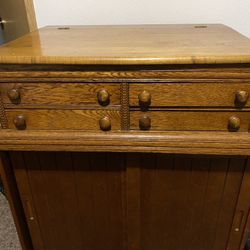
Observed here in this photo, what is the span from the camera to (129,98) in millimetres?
706

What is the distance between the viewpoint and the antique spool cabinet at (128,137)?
0.67m

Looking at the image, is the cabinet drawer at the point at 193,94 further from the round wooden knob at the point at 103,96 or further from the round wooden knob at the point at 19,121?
the round wooden knob at the point at 19,121

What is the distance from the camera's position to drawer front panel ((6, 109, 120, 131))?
731mm

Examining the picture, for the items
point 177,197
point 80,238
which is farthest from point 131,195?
point 80,238

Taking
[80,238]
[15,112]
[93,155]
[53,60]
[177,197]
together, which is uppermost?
[53,60]

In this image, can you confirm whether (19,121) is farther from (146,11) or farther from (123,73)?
(146,11)

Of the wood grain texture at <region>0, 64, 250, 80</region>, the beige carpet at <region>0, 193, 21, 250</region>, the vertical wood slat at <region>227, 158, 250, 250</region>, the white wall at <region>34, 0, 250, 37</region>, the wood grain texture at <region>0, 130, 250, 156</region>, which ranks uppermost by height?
the white wall at <region>34, 0, 250, 37</region>

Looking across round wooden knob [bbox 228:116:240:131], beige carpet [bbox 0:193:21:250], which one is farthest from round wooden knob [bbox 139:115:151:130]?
beige carpet [bbox 0:193:21:250]

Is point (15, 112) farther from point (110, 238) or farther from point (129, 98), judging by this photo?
point (110, 238)

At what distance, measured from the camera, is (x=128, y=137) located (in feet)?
2.43

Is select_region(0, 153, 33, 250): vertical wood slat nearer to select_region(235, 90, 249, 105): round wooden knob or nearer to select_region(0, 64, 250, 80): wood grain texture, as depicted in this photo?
select_region(0, 64, 250, 80): wood grain texture

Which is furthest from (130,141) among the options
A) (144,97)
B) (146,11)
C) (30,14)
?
(30,14)

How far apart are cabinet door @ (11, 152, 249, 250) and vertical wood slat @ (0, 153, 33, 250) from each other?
2cm

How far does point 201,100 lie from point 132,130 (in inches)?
7.7
